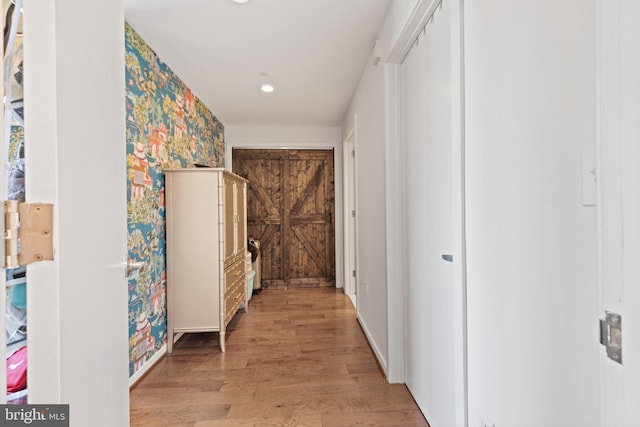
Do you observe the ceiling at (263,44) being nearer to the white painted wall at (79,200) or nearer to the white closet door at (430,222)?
the white closet door at (430,222)

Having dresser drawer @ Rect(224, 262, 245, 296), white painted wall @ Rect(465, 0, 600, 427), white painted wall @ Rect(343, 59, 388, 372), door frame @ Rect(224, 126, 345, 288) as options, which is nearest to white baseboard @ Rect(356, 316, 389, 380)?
white painted wall @ Rect(343, 59, 388, 372)

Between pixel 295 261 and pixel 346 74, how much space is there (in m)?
3.12

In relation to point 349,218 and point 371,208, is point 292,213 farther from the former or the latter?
point 371,208

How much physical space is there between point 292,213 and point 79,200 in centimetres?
448

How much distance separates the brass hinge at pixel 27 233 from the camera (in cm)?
60

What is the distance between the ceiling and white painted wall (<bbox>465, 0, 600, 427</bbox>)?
1.31 m

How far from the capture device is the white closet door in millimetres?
1481

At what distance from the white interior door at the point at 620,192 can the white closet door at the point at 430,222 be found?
2.99 feet

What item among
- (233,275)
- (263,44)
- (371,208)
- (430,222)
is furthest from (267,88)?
(430,222)

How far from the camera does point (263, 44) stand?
250 centimetres

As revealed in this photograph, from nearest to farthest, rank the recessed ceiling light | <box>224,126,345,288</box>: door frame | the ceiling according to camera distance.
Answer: the ceiling, the recessed ceiling light, <box>224,126,345,288</box>: door frame

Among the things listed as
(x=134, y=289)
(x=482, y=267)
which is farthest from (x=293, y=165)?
(x=482, y=267)

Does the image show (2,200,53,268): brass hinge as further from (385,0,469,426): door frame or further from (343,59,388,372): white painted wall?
(343,59,388,372): white painted wall

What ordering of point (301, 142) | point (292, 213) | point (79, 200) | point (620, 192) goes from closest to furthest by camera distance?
point (620, 192), point (79, 200), point (301, 142), point (292, 213)
